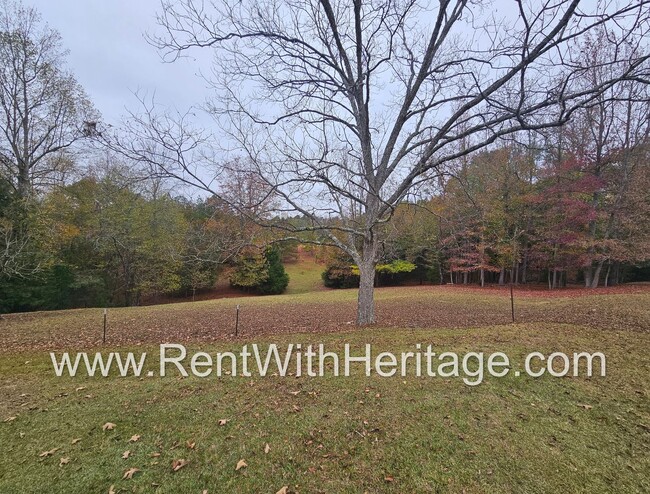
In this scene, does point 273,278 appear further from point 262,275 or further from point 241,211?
point 241,211

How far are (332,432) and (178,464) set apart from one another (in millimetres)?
1404

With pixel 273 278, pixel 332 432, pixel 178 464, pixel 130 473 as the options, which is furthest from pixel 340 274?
pixel 130 473

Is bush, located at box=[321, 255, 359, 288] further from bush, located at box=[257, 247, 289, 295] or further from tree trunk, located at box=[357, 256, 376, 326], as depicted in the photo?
tree trunk, located at box=[357, 256, 376, 326]

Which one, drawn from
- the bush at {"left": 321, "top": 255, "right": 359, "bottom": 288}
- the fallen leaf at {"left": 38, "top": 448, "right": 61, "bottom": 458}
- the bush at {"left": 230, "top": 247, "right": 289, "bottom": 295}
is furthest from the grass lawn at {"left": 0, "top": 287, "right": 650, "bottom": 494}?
the bush at {"left": 321, "top": 255, "right": 359, "bottom": 288}

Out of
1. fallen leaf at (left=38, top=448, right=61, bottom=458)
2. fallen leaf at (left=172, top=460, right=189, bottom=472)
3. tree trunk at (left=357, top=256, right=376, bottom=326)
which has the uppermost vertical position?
tree trunk at (left=357, top=256, right=376, bottom=326)

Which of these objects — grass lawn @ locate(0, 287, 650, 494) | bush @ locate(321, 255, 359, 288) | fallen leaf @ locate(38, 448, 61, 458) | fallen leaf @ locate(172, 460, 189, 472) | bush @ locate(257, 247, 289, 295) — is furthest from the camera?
bush @ locate(321, 255, 359, 288)

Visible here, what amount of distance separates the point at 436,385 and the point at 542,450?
1.32 metres

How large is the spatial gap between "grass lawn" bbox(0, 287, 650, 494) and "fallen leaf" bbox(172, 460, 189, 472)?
0.09 feet

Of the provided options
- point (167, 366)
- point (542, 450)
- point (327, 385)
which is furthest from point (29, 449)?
point (542, 450)

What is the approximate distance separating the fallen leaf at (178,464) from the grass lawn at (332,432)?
28 millimetres

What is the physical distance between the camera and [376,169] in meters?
7.56

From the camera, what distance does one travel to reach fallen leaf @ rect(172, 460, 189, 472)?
2.53 m

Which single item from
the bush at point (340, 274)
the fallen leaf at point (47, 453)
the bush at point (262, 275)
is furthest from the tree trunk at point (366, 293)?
the bush at point (340, 274)

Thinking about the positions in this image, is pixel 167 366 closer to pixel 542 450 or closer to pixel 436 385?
pixel 436 385
